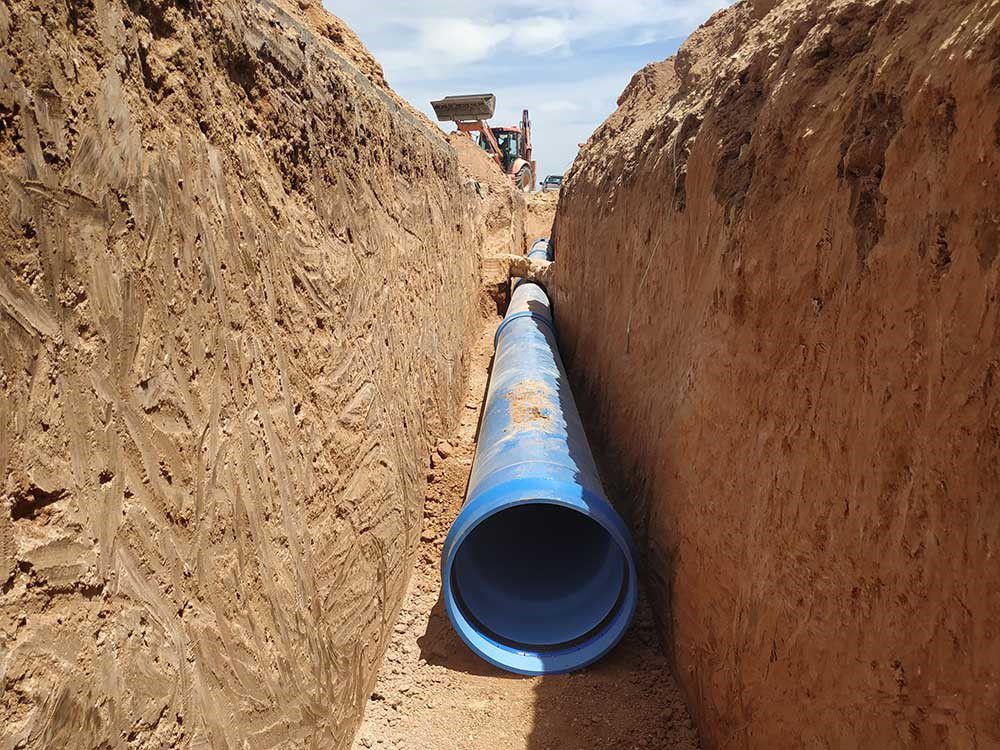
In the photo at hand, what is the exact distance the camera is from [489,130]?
62.2 ft

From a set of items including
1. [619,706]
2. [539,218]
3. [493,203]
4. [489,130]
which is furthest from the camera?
[489,130]

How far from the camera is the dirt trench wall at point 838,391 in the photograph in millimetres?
1372

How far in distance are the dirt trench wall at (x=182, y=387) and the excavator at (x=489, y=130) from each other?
45.2ft

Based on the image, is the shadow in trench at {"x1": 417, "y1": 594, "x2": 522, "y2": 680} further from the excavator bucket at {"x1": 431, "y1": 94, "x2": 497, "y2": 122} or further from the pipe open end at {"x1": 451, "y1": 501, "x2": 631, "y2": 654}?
the excavator bucket at {"x1": 431, "y1": 94, "x2": 497, "y2": 122}

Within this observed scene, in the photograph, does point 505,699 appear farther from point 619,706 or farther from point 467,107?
point 467,107

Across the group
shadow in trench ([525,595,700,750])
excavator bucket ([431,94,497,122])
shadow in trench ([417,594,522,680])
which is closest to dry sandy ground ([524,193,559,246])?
excavator bucket ([431,94,497,122])

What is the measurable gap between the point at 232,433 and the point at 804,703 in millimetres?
1806

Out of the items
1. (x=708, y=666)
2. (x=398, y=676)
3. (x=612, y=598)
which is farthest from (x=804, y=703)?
(x=398, y=676)

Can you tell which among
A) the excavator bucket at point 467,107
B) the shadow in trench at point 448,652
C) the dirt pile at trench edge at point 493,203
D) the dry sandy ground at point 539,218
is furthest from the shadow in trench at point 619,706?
the excavator bucket at point 467,107

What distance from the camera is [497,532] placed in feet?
14.2

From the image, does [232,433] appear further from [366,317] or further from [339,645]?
[366,317]

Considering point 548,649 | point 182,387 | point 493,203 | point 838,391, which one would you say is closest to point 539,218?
point 493,203

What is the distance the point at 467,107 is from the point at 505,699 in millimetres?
15284

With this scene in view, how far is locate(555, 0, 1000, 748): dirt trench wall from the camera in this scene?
1.37 m
